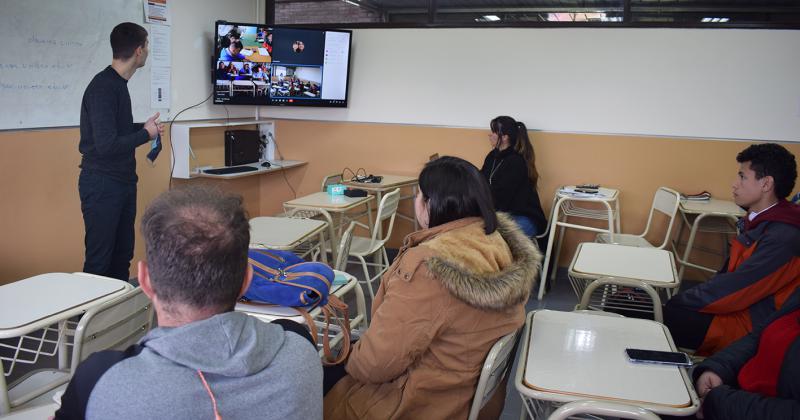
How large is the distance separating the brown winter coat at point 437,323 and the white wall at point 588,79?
11.0 ft

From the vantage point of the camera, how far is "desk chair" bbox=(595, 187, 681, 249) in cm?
407

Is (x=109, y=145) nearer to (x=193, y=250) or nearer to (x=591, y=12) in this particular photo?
(x=193, y=250)

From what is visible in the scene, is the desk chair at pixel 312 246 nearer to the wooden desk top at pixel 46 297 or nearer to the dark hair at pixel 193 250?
the wooden desk top at pixel 46 297

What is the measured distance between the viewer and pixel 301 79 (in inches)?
200

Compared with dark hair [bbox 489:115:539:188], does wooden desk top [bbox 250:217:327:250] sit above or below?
below

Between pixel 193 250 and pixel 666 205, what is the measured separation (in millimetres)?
3949

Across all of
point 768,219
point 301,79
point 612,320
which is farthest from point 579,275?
point 301,79

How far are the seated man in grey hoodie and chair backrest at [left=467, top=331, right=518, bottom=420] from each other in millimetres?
555

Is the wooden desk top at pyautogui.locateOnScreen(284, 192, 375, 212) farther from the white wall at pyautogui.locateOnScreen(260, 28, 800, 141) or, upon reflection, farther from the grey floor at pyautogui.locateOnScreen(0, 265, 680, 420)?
the white wall at pyautogui.locateOnScreen(260, 28, 800, 141)

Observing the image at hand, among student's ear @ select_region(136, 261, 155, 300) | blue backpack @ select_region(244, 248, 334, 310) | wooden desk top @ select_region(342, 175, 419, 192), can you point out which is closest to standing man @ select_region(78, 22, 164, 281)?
blue backpack @ select_region(244, 248, 334, 310)

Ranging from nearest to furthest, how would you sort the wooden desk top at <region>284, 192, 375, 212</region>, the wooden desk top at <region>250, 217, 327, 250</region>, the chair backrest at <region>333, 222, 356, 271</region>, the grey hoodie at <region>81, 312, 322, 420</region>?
1. the grey hoodie at <region>81, 312, 322, 420</region>
2. the wooden desk top at <region>250, 217, 327, 250</region>
3. the chair backrest at <region>333, 222, 356, 271</region>
4. the wooden desk top at <region>284, 192, 375, 212</region>

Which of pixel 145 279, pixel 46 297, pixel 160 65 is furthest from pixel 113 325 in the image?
pixel 160 65

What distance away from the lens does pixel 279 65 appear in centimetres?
497

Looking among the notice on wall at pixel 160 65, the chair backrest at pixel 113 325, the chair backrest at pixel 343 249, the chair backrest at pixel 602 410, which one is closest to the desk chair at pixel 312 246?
the chair backrest at pixel 343 249
